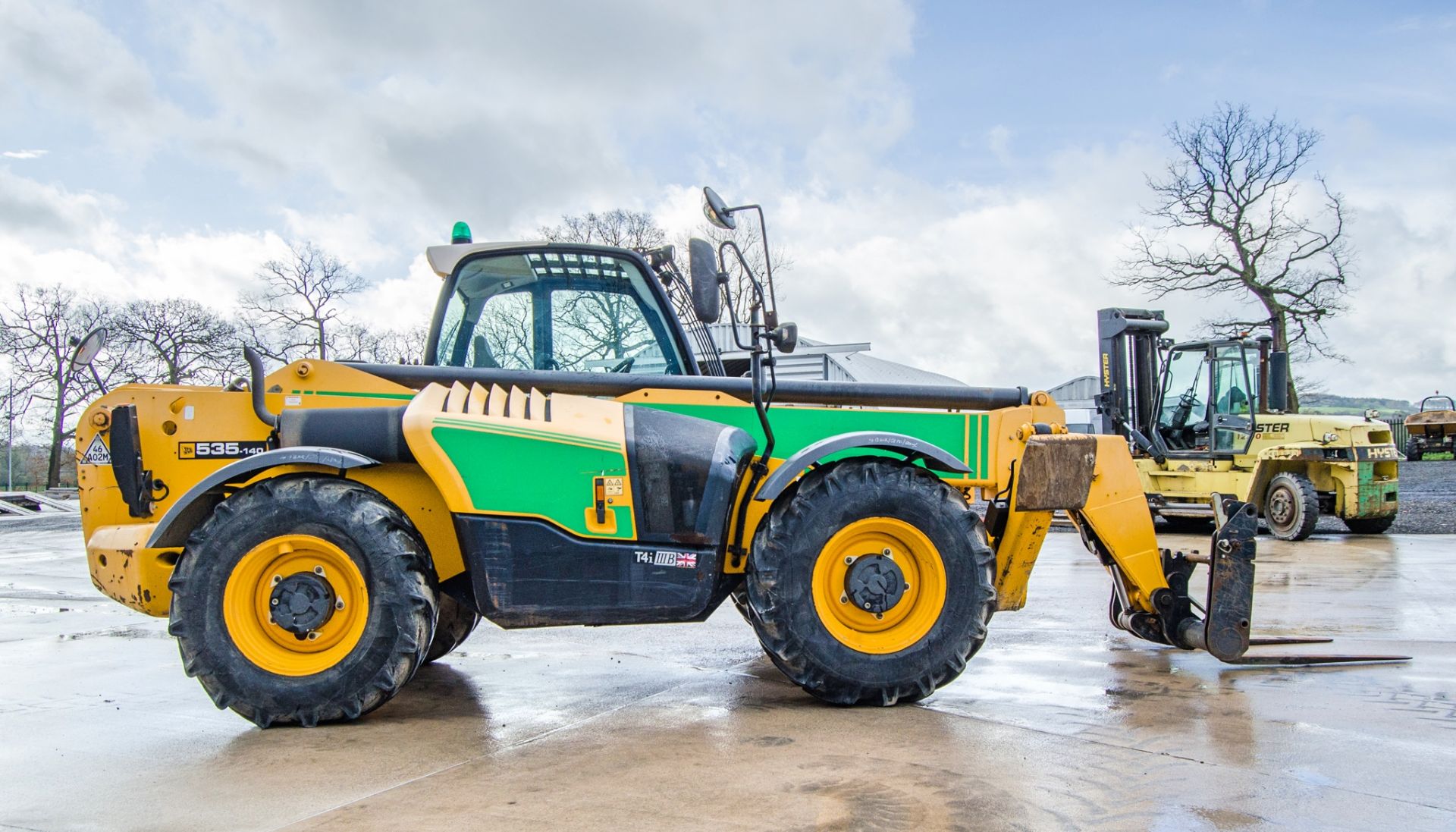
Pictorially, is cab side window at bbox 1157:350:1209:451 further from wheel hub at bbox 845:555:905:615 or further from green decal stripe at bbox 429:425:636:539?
green decal stripe at bbox 429:425:636:539

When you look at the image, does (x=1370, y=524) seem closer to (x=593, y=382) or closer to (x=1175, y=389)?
(x=1175, y=389)

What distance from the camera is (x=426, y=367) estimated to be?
5344 millimetres

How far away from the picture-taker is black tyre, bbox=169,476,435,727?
456 cm

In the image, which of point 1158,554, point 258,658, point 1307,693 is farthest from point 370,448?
point 1307,693

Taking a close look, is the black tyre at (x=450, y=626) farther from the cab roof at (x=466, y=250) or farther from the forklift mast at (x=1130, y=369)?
the forklift mast at (x=1130, y=369)

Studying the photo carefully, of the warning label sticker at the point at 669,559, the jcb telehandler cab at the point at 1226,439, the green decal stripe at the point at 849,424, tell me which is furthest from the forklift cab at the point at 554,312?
the jcb telehandler cab at the point at 1226,439

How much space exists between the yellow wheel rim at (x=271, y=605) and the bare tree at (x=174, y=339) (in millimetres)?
35287

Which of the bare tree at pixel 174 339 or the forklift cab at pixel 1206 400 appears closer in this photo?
the forklift cab at pixel 1206 400

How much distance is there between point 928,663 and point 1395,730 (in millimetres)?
1810

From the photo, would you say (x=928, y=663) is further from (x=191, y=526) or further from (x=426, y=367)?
(x=191, y=526)

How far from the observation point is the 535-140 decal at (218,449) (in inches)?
205

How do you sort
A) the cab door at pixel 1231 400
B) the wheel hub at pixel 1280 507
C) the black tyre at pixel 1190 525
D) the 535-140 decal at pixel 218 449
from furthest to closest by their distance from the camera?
the black tyre at pixel 1190 525, the cab door at pixel 1231 400, the wheel hub at pixel 1280 507, the 535-140 decal at pixel 218 449

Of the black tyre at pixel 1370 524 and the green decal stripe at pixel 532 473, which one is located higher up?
the green decal stripe at pixel 532 473

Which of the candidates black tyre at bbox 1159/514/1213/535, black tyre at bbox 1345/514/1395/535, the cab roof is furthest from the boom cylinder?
black tyre at bbox 1345/514/1395/535
